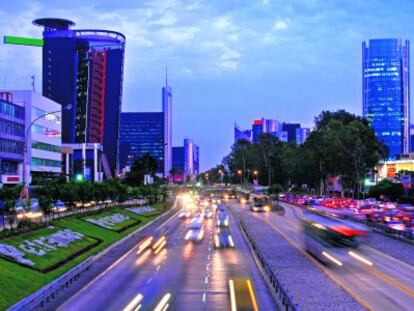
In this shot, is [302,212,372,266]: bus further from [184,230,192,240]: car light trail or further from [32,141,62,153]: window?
[32,141,62,153]: window

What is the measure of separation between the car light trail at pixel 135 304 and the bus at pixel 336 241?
18.1m

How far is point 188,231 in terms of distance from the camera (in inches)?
3068

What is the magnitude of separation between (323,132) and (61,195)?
364 feet

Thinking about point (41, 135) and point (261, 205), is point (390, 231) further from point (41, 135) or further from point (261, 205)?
point (41, 135)

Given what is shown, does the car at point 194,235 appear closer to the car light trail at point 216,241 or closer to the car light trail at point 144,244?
the car light trail at point 216,241

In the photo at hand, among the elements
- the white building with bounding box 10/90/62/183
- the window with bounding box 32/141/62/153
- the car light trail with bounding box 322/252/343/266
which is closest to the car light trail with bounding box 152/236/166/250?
the car light trail with bounding box 322/252/343/266

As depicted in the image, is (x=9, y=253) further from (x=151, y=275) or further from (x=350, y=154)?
(x=350, y=154)

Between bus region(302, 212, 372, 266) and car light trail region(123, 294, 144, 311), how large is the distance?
1813 cm

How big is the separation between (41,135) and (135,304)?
115m

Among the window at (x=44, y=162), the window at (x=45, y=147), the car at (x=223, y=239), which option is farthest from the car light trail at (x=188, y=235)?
the window at (x=45, y=147)

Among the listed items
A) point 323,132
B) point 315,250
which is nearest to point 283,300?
point 315,250

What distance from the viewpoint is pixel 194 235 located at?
72.5 metres

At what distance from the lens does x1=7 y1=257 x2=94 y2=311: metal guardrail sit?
26550mm

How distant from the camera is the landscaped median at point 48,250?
3312cm
